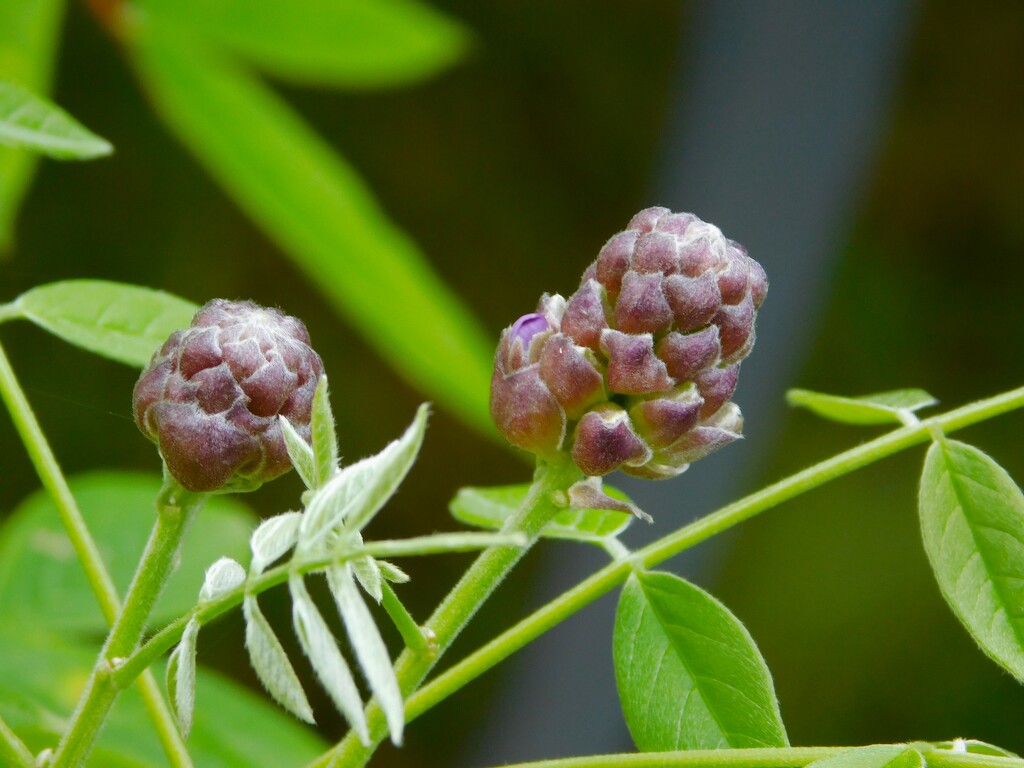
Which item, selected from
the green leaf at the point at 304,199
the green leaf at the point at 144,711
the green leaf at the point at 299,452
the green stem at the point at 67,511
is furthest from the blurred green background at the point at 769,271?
the green leaf at the point at 299,452

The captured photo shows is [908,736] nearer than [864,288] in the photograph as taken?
Yes

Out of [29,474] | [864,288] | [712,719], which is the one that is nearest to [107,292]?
[712,719]

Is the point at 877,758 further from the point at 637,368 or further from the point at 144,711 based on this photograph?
the point at 144,711

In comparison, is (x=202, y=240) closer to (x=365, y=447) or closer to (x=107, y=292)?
(x=365, y=447)

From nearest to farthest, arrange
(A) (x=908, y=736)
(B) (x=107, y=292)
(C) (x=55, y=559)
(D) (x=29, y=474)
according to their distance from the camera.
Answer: (B) (x=107, y=292) < (C) (x=55, y=559) < (D) (x=29, y=474) < (A) (x=908, y=736)

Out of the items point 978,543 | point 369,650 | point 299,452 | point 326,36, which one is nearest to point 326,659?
point 369,650
